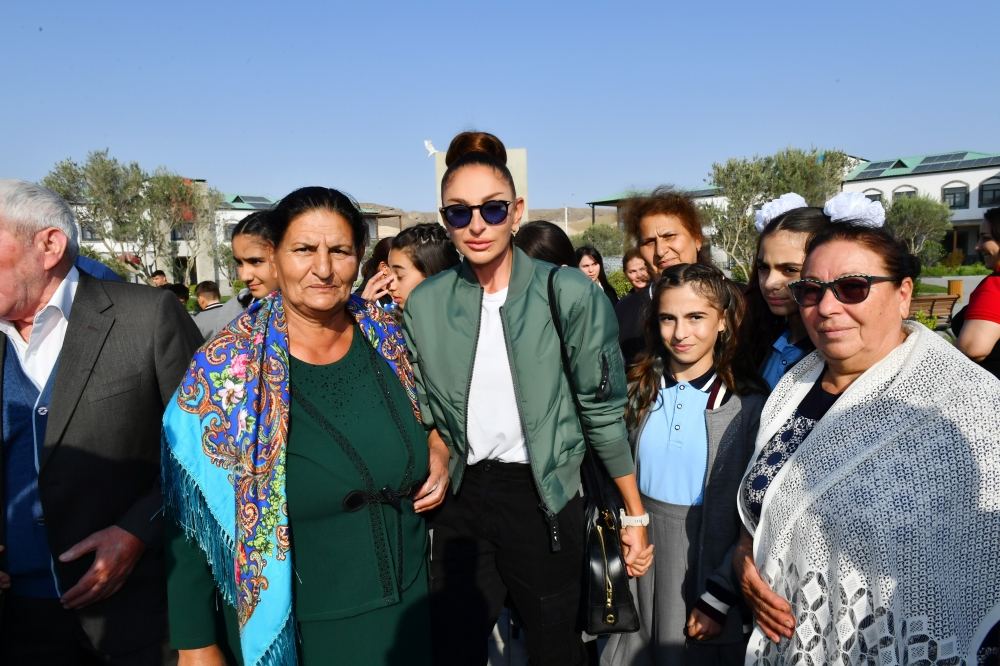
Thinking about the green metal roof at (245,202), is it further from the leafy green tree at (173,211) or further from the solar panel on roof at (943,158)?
the solar panel on roof at (943,158)

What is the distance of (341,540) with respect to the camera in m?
2.05

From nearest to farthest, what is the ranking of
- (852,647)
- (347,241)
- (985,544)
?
(985,544) < (852,647) < (347,241)

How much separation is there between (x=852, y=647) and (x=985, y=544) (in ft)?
1.51

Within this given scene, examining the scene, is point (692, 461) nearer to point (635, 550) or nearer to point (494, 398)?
point (635, 550)

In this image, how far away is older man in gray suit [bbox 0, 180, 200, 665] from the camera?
2172mm

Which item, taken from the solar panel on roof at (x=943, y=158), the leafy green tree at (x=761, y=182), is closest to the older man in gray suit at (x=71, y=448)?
the leafy green tree at (x=761, y=182)

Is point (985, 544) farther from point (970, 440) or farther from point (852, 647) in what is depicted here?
point (852, 647)

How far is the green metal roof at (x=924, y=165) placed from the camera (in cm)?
4759

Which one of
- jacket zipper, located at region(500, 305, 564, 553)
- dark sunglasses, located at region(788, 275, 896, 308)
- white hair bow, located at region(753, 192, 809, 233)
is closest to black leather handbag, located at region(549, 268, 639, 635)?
jacket zipper, located at region(500, 305, 564, 553)

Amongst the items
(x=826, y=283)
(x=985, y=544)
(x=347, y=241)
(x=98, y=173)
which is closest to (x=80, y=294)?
(x=347, y=241)

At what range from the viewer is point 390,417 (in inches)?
87.7

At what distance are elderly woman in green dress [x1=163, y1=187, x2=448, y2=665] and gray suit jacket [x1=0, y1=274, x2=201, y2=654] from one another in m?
0.44

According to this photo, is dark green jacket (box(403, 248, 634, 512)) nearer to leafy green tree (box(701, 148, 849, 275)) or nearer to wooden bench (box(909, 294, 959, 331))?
wooden bench (box(909, 294, 959, 331))

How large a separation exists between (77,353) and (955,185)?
58705mm
